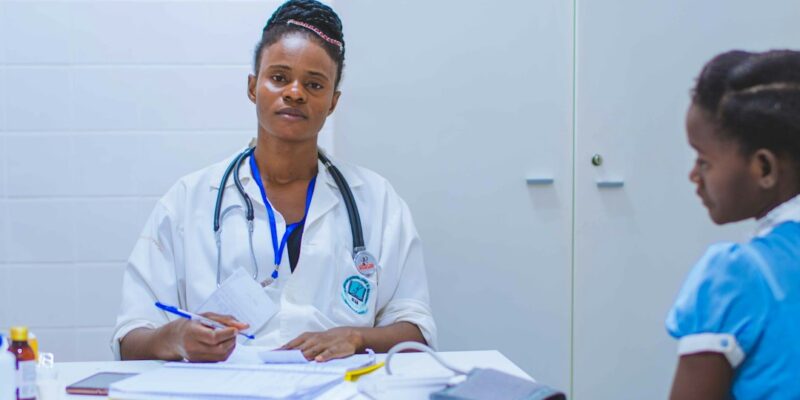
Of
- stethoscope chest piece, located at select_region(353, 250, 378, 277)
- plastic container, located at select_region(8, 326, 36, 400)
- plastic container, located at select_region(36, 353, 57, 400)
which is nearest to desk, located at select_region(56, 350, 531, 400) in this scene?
plastic container, located at select_region(36, 353, 57, 400)

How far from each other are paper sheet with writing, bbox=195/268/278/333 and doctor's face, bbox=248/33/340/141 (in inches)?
15.0

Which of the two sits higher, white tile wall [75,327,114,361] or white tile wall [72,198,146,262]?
white tile wall [72,198,146,262]

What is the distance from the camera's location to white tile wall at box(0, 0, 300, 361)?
250 centimetres

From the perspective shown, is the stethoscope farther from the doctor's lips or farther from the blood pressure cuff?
the blood pressure cuff

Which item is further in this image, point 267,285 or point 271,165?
point 271,165

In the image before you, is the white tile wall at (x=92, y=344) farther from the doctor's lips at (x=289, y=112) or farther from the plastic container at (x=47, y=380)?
the doctor's lips at (x=289, y=112)

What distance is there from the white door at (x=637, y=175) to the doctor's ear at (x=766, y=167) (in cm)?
152

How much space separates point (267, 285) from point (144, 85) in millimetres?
963

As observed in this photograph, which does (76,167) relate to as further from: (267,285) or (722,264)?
(722,264)

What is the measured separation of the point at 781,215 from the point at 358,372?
0.77 m

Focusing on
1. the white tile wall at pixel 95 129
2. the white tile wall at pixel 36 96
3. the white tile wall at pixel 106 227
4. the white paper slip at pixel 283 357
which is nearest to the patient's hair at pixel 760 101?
the white paper slip at pixel 283 357

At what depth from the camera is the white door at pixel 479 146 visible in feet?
8.38

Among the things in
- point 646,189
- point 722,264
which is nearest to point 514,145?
point 646,189

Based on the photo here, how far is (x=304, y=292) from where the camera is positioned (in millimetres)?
1885
